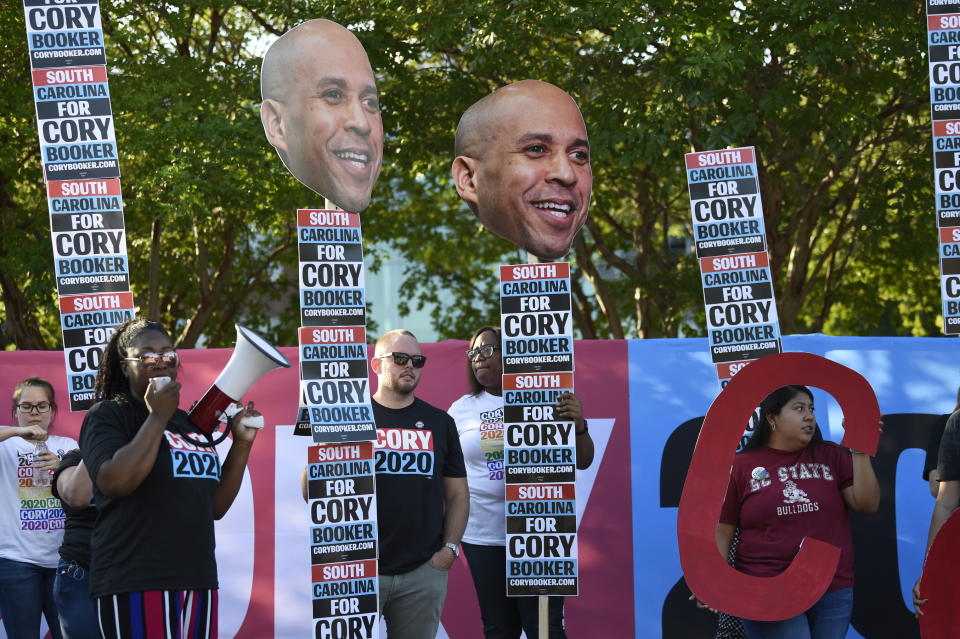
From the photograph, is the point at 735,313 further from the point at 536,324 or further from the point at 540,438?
the point at 540,438

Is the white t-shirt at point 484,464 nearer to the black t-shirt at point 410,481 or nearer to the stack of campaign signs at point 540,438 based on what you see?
the stack of campaign signs at point 540,438

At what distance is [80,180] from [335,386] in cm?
168

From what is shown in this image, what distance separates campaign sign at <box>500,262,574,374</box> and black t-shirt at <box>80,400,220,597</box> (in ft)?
7.20

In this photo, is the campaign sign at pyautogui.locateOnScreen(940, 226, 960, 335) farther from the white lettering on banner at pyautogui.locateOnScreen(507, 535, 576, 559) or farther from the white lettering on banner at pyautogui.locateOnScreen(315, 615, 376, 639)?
the white lettering on banner at pyautogui.locateOnScreen(315, 615, 376, 639)

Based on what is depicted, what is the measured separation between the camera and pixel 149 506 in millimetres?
4188

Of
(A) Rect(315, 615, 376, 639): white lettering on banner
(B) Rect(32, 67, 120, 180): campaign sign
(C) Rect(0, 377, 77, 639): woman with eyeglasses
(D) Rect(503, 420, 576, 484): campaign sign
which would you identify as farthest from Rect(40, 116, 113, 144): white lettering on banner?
(A) Rect(315, 615, 376, 639): white lettering on banner

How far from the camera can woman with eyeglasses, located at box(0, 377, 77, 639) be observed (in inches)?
256

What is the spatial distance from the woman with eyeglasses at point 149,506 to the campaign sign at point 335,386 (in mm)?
1209

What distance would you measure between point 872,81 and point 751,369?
768cm

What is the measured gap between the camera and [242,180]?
11.7 m

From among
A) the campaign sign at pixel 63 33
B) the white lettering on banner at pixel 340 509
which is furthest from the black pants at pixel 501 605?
the campaign sign at pixel 63 33

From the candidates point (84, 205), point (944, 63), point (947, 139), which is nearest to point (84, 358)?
point (84, 205)

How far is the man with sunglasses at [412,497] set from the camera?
5.82 meters

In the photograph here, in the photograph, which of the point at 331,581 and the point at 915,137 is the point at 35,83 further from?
the point at 915,137
